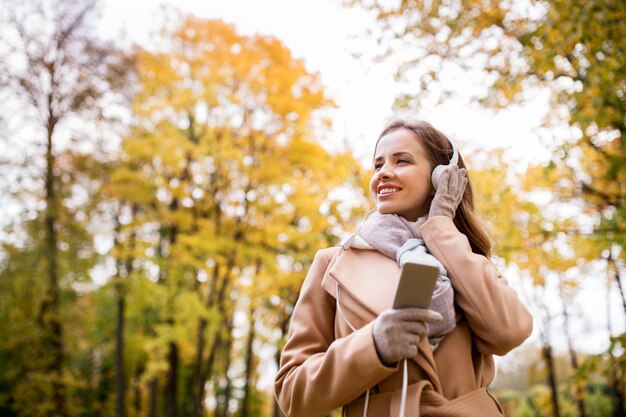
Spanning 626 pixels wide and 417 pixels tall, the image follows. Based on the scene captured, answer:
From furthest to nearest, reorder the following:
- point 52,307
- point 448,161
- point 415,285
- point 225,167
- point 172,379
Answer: point 172,379 → point 52,307 → point 225,167 → point 448,161 → point 415,285

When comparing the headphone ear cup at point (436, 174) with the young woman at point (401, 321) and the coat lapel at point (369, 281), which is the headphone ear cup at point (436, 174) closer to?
the young woman at point (401, 321)

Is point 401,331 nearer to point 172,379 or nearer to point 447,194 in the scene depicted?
point 447,194

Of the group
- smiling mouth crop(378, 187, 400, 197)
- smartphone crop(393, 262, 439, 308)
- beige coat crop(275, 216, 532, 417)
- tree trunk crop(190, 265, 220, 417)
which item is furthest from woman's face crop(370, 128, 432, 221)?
tree trunk crop(190, 265, 220, 417)

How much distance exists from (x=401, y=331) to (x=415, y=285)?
0.13 metres

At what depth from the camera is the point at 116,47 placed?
43.5 ft

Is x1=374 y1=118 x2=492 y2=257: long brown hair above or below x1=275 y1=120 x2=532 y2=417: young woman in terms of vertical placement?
above

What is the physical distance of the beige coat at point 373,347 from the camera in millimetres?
1375

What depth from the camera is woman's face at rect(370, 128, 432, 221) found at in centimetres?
167

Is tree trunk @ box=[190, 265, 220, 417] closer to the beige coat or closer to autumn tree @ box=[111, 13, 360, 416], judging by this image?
autumn tree @ box=[111, 13, 360, 416]

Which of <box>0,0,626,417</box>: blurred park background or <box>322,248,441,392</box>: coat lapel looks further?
<box>0,0,626,417</box>: blurred park background

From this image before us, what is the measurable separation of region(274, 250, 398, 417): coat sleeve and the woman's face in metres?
0.29

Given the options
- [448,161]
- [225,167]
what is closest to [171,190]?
[225,167]

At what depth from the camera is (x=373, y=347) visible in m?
1.30

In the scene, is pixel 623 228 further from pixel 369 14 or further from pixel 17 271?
pixel 17 271
